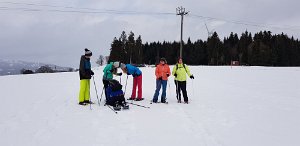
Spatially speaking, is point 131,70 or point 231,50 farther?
point 231,50

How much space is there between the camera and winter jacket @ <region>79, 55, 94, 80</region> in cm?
1143

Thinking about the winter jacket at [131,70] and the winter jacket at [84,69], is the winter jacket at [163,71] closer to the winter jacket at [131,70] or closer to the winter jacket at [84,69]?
the winter jacket at [131,70]

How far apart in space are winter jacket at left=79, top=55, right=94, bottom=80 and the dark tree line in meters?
80.5

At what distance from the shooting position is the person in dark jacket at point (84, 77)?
11.4 meters

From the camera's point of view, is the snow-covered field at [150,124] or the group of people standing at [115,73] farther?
the group of people standing at [115,73]

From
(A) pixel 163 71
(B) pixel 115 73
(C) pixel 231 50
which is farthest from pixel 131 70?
(C) pixel 231 50

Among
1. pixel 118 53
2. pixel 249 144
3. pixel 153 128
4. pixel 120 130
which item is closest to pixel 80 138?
pixel 120 130

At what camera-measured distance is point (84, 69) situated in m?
11.5

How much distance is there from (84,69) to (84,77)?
0.31 metres

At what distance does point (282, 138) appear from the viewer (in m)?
7.46

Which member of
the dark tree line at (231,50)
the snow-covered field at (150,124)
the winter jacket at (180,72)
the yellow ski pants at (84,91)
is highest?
the dark tree line at (231,50)

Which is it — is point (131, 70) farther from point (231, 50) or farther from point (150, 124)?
point (231, 50)

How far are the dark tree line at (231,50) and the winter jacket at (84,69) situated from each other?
80524 mm

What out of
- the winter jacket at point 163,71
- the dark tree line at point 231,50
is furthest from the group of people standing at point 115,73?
the dark tree line at point 231,50
